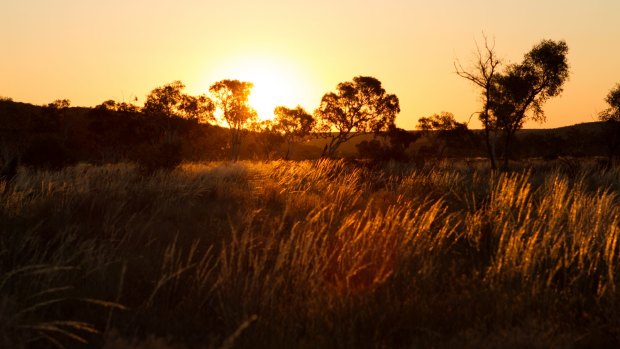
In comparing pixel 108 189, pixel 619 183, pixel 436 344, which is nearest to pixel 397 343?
pixel 436 344

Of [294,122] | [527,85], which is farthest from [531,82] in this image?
[294,122]

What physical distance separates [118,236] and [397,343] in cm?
400

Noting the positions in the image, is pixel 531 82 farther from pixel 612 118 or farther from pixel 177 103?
pixel 177 103

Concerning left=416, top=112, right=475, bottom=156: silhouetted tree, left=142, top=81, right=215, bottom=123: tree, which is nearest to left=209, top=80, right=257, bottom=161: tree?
left=142, top=81, right=215, bottom=123: tree

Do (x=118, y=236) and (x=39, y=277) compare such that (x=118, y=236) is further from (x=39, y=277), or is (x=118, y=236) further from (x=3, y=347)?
(x=3, y=347)

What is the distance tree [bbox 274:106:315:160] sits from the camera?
200 ft

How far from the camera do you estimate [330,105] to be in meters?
52.2

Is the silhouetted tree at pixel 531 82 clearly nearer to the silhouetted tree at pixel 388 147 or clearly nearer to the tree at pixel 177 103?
the silhouetted tree at pixel 388 147

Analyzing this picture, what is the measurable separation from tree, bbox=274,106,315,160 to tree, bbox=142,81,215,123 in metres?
8.85

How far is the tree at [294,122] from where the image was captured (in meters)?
61.1

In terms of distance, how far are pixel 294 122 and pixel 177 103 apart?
46.4 feet

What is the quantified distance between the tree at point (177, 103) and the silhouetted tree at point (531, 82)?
35.5 metres

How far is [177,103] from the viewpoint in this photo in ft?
194

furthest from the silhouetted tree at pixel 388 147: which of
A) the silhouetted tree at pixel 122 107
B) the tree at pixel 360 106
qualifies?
the silhouetted tree at pixel 122 107
